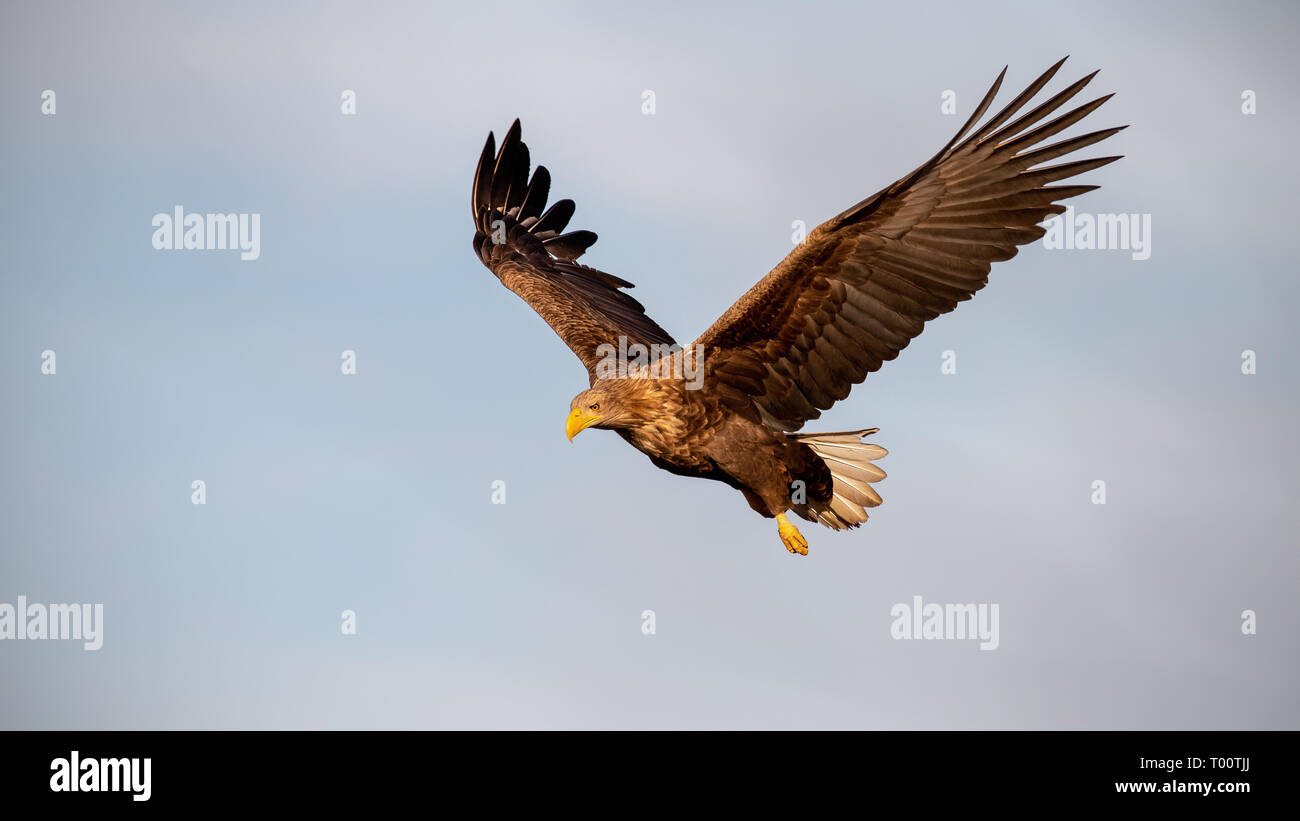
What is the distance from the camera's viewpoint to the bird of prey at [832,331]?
8.65 metres

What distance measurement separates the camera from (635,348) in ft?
37.3

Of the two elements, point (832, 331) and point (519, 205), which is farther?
point (519, 205)

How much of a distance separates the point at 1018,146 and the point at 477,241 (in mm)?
6742

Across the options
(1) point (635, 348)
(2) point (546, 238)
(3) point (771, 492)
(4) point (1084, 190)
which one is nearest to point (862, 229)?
(4) point (1084, 190)

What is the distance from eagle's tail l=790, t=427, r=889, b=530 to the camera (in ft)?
34.6

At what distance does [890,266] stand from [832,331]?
61 cm

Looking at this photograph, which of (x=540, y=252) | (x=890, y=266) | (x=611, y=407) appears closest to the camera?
(x=890, y=266)

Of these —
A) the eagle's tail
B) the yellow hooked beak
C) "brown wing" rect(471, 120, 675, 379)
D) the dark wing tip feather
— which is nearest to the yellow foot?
the eagle's tail

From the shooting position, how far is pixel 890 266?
9055 mm

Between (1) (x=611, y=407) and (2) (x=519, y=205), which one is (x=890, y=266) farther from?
(2) (x=519, y=205)

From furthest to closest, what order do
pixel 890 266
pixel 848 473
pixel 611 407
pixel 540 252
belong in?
pixel 540 252 → pixel 848 473 → pixel 611 407 → pixel 890 266

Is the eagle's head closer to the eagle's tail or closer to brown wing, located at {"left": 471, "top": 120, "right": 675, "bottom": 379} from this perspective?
the eagle's tail

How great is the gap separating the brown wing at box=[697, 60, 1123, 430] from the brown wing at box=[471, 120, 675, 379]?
2.49m

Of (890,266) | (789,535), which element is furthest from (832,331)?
(789,535)
